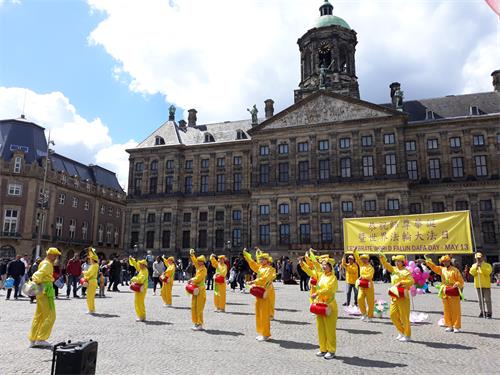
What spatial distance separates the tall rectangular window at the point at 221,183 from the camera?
54719 mm

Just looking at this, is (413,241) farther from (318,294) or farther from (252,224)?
(252,224)

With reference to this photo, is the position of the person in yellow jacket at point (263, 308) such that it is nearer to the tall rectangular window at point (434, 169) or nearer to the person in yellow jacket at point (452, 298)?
the person in yellow jacket at point (452, 298)

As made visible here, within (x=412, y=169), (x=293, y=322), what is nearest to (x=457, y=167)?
(x=412, y=169)

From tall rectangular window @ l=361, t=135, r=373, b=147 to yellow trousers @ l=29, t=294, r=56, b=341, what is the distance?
41440 mm

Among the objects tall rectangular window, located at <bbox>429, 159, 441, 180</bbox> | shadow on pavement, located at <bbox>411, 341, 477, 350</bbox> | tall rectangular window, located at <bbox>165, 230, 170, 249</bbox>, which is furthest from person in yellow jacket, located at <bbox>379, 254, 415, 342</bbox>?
tall rectangular window, located at <bbox>165, 230, 170, 249</bbox>

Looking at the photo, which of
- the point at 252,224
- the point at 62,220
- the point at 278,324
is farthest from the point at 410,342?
the point at 62,220

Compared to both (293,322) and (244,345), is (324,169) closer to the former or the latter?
(293,322)

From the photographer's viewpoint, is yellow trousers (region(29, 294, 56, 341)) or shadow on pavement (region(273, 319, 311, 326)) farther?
shadow on pavement (region(273, 319, 311, 326))

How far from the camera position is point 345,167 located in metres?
46.8

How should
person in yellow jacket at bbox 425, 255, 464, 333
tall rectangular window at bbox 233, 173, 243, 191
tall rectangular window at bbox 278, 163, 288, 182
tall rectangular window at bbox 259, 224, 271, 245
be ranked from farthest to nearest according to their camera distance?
tall rectangular window at bbox 233, 173, 243, 191, tall rectangular window at bbox 278, 163, 288, 182, tall rectangular window at bbox 259, 224, 271, 245, person in yellow jacket at bbox 425, 255, 464, 333

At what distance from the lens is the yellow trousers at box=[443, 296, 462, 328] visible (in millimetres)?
11469

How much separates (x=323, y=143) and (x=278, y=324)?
3731 cm

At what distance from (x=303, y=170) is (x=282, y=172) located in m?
2.60

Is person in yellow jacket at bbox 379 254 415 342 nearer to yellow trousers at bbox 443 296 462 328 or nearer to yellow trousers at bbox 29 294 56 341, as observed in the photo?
yellow trousers at bbox 443 296 462 328
